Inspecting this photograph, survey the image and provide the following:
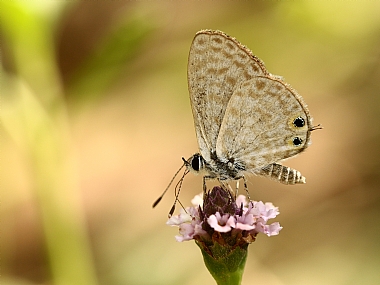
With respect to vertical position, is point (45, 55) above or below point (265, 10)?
below

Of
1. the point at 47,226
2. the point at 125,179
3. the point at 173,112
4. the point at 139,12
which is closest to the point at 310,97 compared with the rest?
the point at 173,112

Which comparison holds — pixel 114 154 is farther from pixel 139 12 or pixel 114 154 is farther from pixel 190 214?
pixel 190 214

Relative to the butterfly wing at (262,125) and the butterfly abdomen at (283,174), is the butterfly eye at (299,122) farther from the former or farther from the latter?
the butterfly abdomen at (283,174)

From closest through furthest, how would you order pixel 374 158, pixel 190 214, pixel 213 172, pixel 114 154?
pixel 190 214 < pixel 213 172 < pixel 374 158 < pixel 114 154

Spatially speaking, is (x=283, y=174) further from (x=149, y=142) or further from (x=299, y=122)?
(x=149, y=142)

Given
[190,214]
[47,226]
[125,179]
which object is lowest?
[190,214]

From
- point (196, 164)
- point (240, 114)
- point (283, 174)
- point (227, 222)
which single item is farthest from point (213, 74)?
point (227, 222)

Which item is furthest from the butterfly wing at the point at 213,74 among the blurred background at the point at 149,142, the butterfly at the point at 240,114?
the blurred background at the point at 149,142
